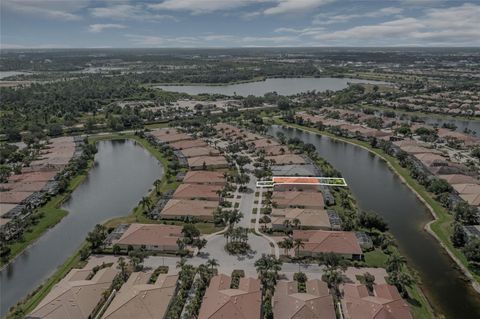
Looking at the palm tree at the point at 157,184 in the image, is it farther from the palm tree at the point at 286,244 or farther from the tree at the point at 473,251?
the tree at the point at 473,251

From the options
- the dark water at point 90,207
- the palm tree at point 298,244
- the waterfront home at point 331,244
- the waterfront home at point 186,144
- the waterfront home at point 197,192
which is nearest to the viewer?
the dark water at point 90,207

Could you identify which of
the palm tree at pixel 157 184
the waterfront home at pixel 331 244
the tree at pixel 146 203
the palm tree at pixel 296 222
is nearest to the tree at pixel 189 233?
the tree at pixel 146 203

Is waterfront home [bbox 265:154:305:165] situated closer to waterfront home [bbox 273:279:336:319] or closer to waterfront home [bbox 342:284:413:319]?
waterfront home [bbox 273:279:336:319]

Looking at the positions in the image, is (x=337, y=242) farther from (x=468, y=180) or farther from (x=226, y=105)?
(x=226, y=105)

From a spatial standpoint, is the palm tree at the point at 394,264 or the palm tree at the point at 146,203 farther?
the palm tree at the point at 146,203

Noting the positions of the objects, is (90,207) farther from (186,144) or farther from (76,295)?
(186,144)

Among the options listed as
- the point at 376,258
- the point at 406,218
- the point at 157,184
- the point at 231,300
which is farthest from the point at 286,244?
the point at 157,184
